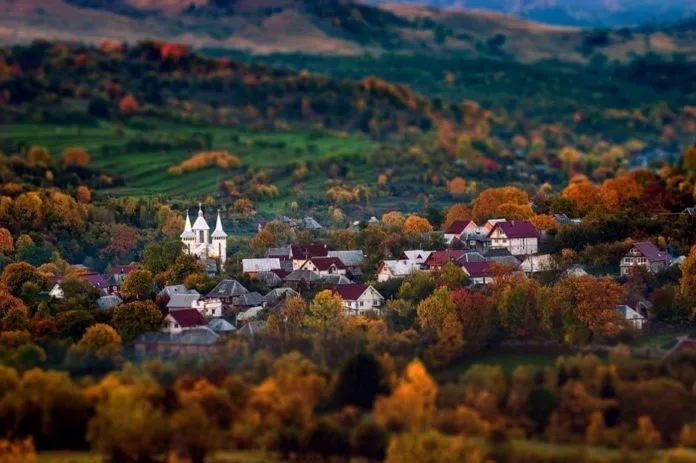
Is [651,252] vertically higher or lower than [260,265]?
higher

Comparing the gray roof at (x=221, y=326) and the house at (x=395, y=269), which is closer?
the gray roof at (x=221, y=326)

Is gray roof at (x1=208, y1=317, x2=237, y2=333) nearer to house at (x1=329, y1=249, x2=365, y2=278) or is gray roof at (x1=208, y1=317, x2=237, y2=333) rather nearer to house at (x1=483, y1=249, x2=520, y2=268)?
house at (x1=329, y1=249, x2=365, y2=278)

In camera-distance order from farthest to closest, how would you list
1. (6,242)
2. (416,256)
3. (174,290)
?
1. (6,242)
2. (416,256)
3. (174,290)

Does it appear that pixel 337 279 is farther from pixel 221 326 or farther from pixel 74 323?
pixel 74 323

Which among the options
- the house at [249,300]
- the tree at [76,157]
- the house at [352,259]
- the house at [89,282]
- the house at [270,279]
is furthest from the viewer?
the tree at [76,157]

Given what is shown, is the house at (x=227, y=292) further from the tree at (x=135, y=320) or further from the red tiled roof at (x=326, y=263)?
the red tiled roof at (x=326, y=263)

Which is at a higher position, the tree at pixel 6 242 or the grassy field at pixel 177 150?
the tree at pixel 6 242

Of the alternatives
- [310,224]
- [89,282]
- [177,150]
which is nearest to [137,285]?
[89,282]

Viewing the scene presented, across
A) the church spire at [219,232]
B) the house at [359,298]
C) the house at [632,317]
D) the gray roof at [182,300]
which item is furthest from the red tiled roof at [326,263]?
the house at [632,317]
